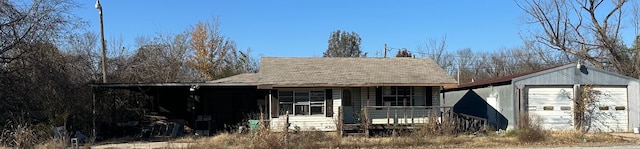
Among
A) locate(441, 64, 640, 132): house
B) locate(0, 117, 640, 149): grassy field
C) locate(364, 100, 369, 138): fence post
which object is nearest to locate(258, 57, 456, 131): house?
locate(364, 100, 369, 138): fence post

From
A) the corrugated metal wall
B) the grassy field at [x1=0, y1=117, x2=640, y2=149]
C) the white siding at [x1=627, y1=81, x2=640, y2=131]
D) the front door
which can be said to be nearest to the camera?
the grassy field at [x1=0, y1=117, x2=640, y2=149]

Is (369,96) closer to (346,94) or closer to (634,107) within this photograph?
(346,94)

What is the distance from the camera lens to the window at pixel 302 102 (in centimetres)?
1914

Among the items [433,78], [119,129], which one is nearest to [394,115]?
[433,78]

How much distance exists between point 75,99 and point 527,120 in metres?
15.5

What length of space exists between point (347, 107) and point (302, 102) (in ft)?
5.65

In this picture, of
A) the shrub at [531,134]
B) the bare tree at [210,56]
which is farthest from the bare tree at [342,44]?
the shrub at [531,134]

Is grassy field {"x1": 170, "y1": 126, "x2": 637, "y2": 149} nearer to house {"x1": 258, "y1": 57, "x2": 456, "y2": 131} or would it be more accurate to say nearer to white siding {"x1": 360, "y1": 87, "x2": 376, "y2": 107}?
house {"x1": 258, "y1": 57, "x2": 456, "y2": 131}

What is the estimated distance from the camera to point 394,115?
18.9 meters

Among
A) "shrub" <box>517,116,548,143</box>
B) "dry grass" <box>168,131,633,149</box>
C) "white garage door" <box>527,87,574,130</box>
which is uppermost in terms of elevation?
"white garage door" <box>527,87,574,130</box>

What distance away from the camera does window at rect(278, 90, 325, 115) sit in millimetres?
19141

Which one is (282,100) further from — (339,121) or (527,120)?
(527,120)

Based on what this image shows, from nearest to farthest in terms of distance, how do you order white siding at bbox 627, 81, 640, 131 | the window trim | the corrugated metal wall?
the window trim < the corrugated metal wall < white siding at bbox 627, 81, 640, 131

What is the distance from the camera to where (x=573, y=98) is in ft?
63.7
